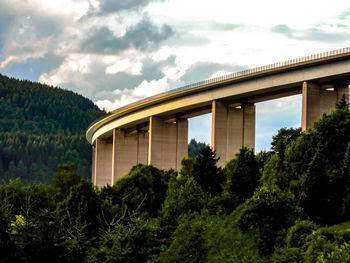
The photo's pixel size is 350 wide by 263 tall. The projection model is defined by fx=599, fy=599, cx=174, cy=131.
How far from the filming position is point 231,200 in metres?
39.0

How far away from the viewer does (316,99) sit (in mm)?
56656

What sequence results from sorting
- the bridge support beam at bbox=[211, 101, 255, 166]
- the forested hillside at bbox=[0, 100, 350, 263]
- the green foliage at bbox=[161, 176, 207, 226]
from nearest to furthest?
1. the forested hillside at bbox=[0, 100, 350, 263]
2. the green foliage at bbox=[161, 176, 207, 226]
3. the bridge support beam at bbox=[211, 101, 255, 166]

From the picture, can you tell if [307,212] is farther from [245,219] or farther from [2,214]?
[2,214]

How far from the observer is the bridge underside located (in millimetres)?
56863

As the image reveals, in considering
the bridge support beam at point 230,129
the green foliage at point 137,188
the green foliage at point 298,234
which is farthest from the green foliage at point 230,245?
the bridge support beam at point 230,129

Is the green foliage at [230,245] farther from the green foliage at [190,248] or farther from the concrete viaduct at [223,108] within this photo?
the concrete viaduct at [223,108]

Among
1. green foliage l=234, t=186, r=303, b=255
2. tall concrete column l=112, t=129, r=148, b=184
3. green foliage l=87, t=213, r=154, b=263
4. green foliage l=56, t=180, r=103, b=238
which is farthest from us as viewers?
tall concrete column l=112, t=129, r=148, b=184

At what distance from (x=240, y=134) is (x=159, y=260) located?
151 feet

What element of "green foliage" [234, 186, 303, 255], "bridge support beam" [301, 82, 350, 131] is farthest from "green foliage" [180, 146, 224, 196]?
"bridge support beam" [301, 82, 350, 131]

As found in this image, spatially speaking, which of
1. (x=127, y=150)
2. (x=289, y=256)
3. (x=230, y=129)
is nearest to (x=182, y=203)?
(x=289, y=256)

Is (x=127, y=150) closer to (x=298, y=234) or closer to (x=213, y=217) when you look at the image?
(x=213, y=217)

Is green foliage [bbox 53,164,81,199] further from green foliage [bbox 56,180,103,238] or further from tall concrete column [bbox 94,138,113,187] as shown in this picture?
green foliage [bbox 56,180,103,238]

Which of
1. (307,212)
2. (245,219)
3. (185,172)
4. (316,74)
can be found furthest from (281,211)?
(316,74)

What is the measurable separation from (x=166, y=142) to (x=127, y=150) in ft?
58.4
